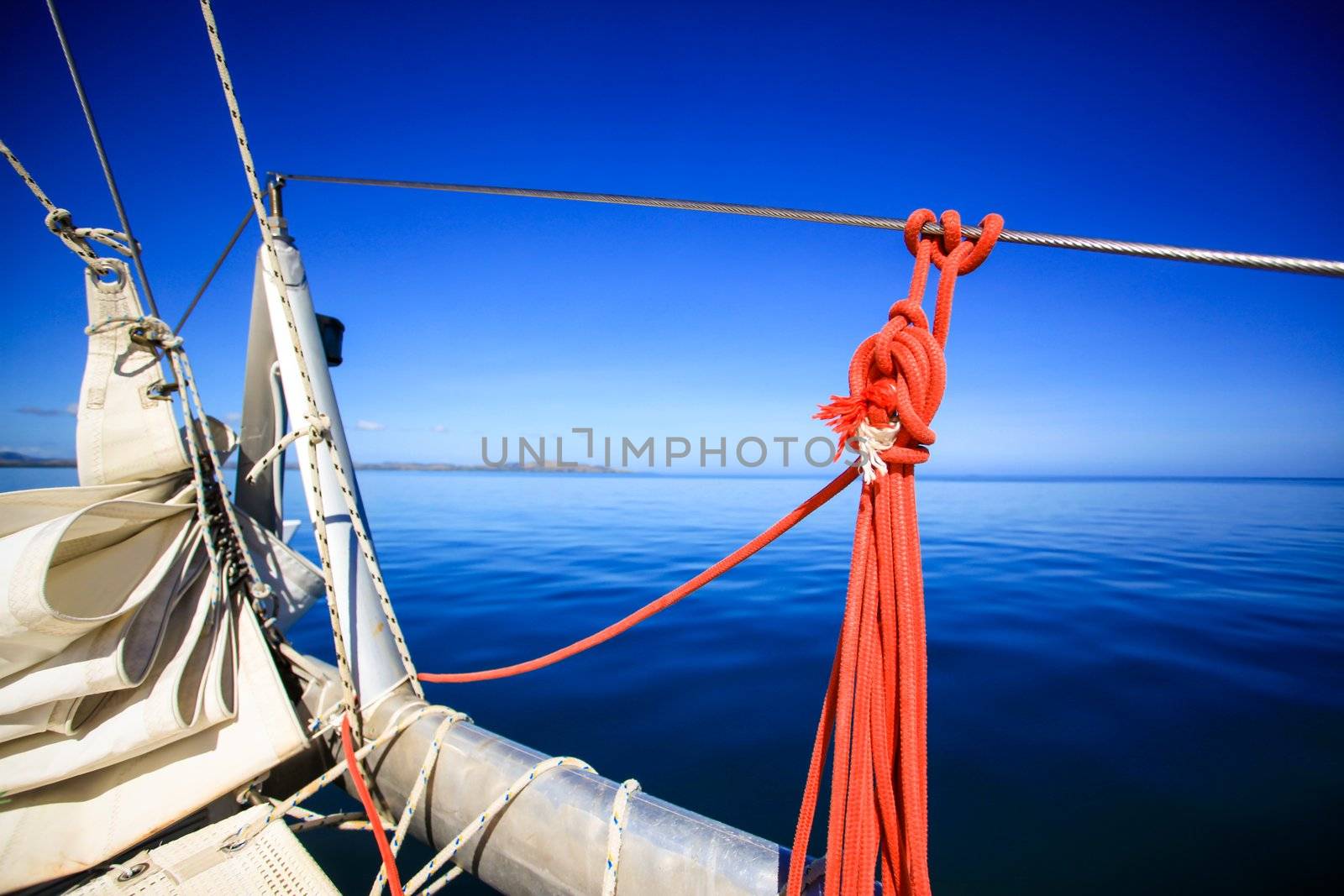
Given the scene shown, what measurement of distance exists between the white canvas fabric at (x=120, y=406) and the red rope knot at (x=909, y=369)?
9.40ft

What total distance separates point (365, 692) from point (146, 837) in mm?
772

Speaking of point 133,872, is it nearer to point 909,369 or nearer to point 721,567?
point 721,567

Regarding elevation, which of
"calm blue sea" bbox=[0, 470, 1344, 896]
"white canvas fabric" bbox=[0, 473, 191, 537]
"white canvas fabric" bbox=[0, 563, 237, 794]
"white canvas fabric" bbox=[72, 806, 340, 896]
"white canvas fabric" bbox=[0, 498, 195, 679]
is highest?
"white canvas fabric" bbox=[0, 473, 191, 537]

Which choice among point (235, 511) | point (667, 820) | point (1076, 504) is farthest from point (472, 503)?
point (1076, 504)

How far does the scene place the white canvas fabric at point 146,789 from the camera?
1875mm

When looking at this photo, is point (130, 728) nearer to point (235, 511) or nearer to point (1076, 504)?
point (235, 511)

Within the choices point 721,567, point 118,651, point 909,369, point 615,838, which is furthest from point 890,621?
point 118,651

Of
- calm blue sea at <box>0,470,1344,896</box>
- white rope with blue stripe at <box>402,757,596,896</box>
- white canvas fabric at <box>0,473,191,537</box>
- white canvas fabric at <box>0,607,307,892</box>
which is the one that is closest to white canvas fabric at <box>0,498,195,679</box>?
white canvas fabric at <box>0,473,191,537</box>

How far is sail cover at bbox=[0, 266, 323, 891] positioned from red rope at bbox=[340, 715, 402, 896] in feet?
0.50

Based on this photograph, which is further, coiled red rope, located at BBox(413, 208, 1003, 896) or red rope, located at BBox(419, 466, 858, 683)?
red rope, located at BBox(419, 466, 858, 683)

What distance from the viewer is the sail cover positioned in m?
1.88

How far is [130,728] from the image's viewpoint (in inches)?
80.6

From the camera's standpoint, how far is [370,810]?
2.00m

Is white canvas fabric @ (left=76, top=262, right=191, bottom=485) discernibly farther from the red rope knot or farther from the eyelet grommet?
the red rope knot
